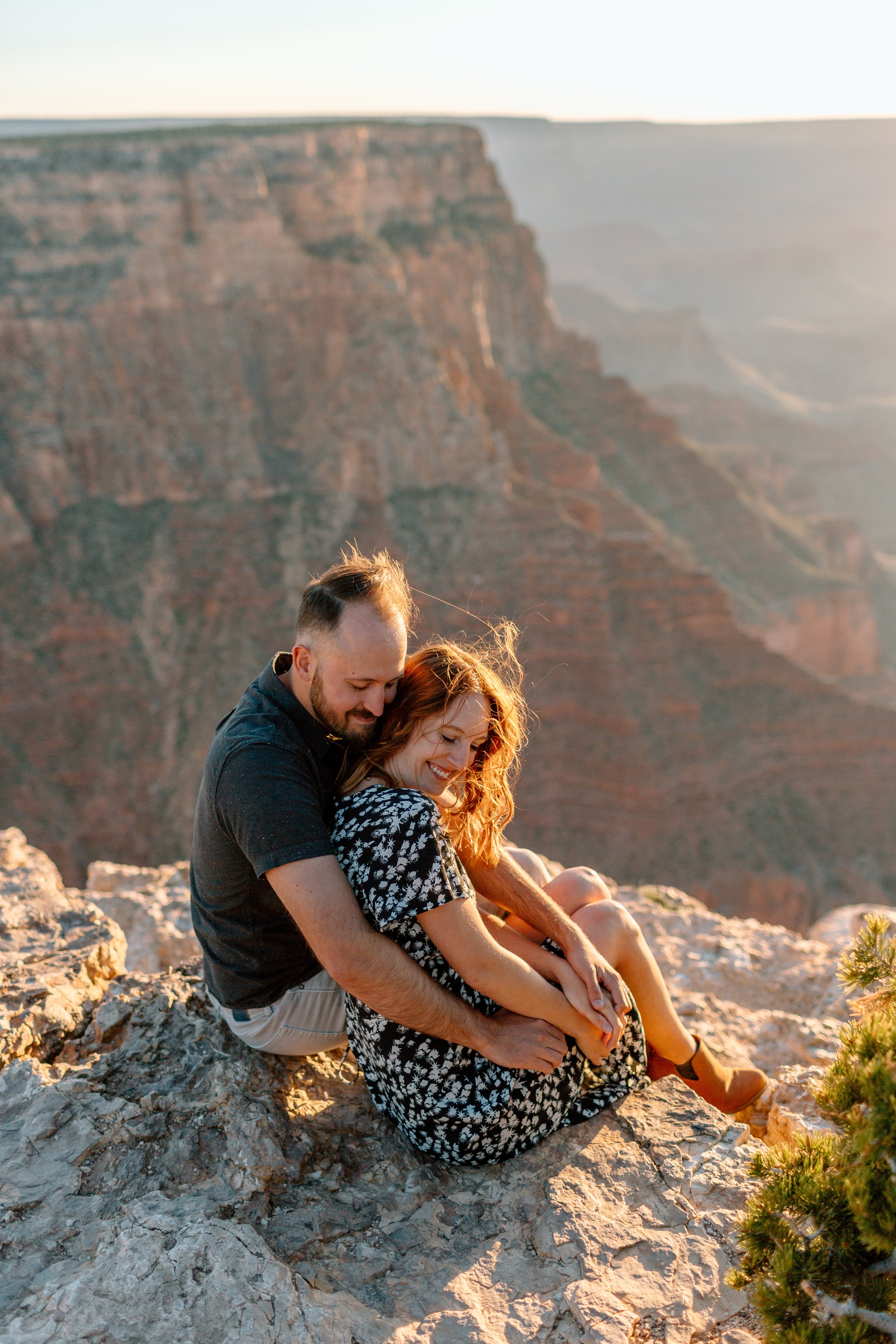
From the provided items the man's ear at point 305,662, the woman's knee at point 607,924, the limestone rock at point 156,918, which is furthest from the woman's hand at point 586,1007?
the limestone rock at point 156,918

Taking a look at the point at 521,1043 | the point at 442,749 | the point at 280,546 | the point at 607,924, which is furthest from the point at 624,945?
the point at 280,546

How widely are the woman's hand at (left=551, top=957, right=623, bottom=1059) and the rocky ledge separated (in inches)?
18.6

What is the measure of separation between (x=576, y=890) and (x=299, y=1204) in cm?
146

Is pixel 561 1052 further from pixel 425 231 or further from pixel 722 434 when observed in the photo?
pixel 722 434

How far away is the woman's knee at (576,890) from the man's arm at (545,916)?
0.23 m

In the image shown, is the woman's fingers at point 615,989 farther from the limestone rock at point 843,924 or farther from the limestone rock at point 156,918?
the limestone rock at point 843,924

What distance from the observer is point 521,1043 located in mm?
3250

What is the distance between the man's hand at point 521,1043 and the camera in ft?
10.5

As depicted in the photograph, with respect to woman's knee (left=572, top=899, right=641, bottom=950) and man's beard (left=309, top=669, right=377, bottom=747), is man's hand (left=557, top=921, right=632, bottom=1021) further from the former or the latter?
man's beard (left=309, top=669, right=377, bottom=747)

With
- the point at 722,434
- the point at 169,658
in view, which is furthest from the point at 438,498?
the point at 722,434

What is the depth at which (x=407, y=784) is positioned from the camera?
11.1ft

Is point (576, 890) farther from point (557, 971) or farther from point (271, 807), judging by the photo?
point (271, 807)

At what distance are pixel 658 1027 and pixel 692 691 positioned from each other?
733 inches

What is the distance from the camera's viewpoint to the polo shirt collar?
11.1ft
